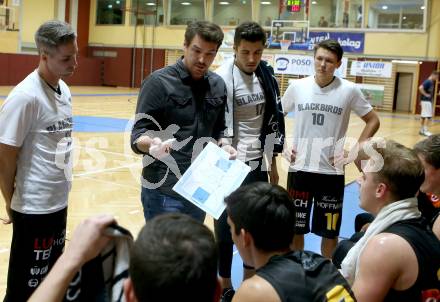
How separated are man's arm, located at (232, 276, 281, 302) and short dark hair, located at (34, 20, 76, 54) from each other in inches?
73.0

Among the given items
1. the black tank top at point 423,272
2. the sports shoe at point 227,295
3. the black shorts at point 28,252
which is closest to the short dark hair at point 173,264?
the black tank top at point 423,272

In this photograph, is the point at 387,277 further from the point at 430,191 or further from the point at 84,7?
the point at 84,7

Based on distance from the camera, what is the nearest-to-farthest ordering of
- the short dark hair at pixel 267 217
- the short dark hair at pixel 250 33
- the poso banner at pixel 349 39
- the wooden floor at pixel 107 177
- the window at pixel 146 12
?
the short dark hair at pixel 267 217
the short dark hair at pixel 250 33
the wooden floor at pixel 107 177
the poso banner at pixel 349 39
the window at pixel 146 12

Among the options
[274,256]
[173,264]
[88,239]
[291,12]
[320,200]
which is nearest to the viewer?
[173,264]

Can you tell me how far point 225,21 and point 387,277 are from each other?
Result: 28048 millimetres

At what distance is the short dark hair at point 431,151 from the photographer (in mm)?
3008

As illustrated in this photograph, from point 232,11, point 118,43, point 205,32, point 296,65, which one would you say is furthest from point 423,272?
point 118,43

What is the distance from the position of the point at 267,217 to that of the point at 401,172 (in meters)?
0.77

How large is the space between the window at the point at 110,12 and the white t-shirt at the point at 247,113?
29.8 meters

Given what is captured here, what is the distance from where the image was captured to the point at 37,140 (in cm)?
→ 313

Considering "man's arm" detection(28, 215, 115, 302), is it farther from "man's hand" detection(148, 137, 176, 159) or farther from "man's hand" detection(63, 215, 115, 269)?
"man's hand" detection(148, 137, 176, 159)

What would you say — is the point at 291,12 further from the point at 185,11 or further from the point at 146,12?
the point at 146,12

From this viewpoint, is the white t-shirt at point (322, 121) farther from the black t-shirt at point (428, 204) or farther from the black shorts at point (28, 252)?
the black shorts at point (28, 252)

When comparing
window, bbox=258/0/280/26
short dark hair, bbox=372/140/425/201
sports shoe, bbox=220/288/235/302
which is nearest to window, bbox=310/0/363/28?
window, bbox=258/0/280/26
